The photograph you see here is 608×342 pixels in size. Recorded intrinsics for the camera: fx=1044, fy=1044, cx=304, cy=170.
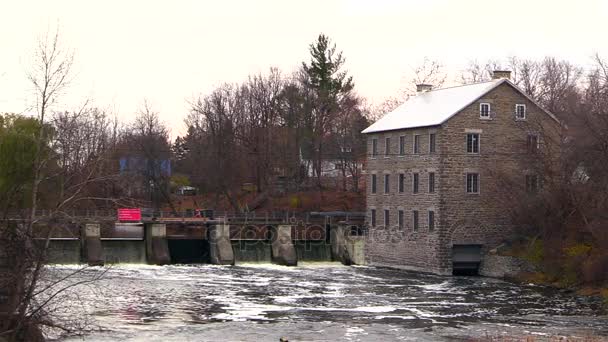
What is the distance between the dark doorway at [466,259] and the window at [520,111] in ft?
27.0

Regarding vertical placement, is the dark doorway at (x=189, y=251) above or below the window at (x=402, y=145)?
below

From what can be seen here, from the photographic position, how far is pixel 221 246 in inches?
2744

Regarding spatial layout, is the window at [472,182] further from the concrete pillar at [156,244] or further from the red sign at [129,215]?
the red sign at [129,215]

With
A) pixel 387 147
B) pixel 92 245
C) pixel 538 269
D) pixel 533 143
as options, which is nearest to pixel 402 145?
pixel 387 147

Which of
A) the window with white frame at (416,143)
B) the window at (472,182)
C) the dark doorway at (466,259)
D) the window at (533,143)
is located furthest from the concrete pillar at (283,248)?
the window at (533,143)

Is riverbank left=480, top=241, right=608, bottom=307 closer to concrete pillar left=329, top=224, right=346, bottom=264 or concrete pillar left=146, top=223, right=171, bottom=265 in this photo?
concrete pillar left=329, top=224, right=346, bottom=264

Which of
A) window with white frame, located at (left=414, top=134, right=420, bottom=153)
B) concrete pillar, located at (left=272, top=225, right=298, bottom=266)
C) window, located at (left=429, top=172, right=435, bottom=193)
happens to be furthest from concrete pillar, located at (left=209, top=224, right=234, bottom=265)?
window, located at (left=429, top=172, right=435, bottom=193)

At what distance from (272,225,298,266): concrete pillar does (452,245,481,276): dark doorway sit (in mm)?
11846

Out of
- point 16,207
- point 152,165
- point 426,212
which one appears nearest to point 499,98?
point 426,212

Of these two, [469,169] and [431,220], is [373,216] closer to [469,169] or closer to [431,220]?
[431,220]

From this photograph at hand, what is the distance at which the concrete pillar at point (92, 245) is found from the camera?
6566cm

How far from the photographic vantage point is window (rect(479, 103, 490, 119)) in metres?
62.1

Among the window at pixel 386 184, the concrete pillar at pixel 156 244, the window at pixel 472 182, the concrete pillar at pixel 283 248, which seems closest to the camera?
the window at pixel 472 182

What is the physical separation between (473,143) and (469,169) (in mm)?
1571
